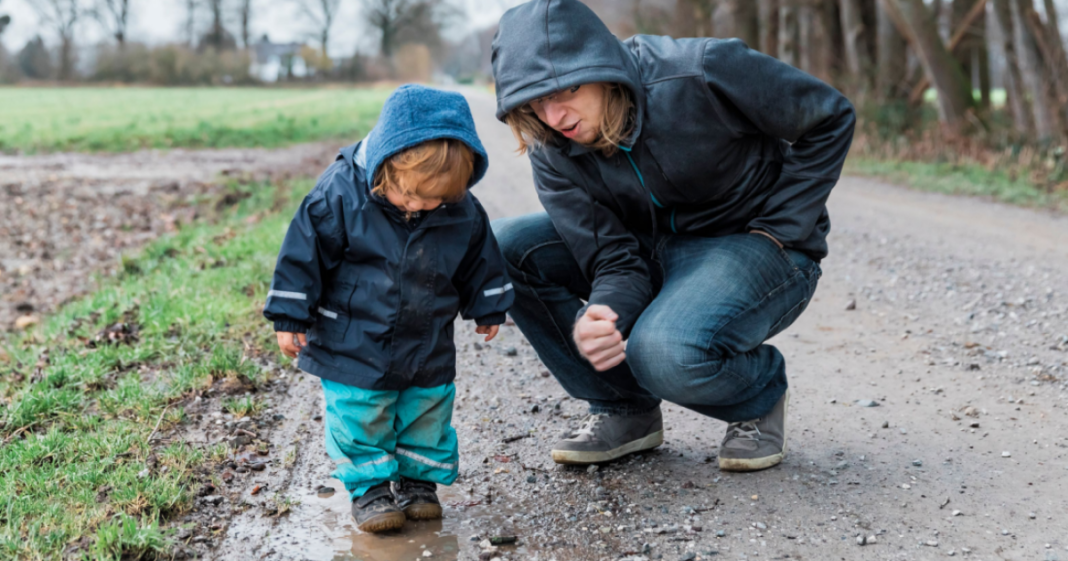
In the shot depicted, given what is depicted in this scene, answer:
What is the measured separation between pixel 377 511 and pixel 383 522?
45 mm

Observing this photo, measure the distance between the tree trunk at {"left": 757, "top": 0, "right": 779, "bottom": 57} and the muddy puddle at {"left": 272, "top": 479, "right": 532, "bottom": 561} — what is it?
14129 mm

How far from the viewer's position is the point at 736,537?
7.90ft

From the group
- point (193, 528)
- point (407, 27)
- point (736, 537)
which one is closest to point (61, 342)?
point (193, 528)

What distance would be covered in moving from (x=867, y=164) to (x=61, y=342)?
981 cm

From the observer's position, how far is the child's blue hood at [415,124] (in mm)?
2354

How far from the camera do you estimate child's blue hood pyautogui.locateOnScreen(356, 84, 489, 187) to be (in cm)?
235

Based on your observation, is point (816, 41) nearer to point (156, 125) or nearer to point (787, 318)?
point (156, 125)

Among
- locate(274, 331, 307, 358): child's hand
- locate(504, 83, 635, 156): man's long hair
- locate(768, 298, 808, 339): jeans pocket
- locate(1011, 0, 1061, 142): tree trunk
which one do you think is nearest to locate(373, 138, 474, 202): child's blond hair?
locate(504, 83, 635, 156): man's long hair

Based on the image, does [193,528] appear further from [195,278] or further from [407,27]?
[407,27]

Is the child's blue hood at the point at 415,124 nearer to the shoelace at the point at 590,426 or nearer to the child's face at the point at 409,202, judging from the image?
the child's face at the point at 409,202

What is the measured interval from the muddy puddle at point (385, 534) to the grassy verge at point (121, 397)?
335mm

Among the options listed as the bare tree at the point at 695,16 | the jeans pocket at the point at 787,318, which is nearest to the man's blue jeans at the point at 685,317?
the jeans pocket at the point at 787,318

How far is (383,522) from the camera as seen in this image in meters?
2.43

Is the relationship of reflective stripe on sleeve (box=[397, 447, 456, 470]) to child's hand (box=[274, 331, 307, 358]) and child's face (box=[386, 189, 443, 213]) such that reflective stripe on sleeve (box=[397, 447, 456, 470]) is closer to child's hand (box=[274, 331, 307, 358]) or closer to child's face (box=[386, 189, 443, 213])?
child's hand (box=[274, 331, 307, 358])
